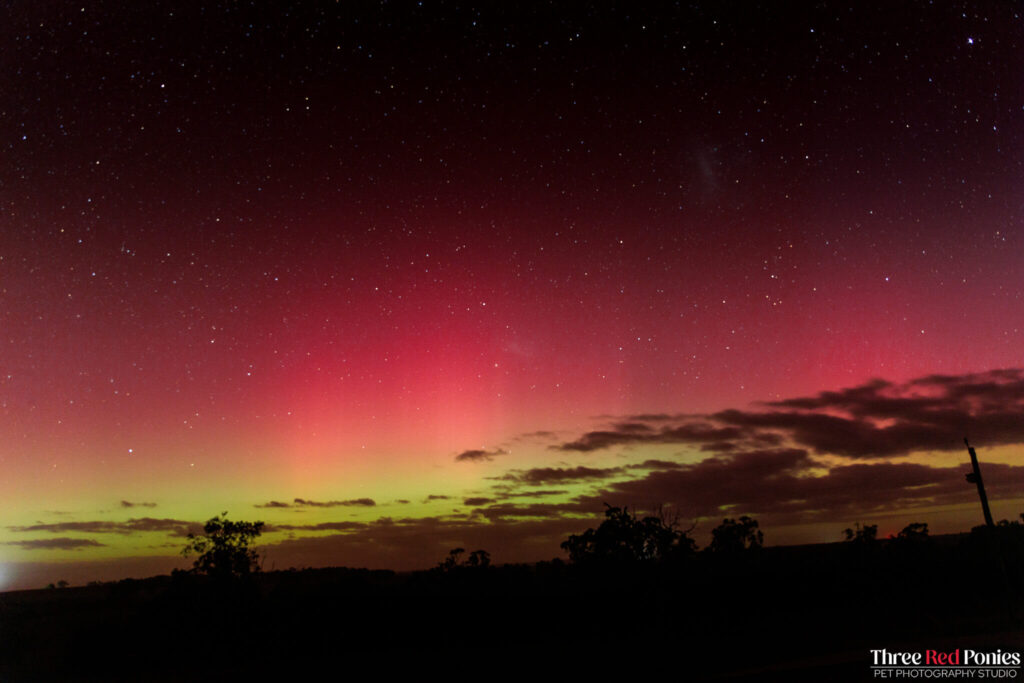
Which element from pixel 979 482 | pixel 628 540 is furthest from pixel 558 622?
pixel 979 482

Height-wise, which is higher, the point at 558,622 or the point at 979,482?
the point at 979,482

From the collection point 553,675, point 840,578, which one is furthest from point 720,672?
point 840,578

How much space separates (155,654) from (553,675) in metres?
20.6

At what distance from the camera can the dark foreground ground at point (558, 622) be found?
2855cm

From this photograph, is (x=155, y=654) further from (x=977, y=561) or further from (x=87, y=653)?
(x=977, y=561)

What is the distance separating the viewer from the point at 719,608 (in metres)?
38.1

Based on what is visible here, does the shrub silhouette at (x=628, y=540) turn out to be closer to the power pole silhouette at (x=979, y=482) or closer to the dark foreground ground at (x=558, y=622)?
the dark foreground ground at (x=558, y=622)

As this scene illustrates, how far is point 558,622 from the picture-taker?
120 ft

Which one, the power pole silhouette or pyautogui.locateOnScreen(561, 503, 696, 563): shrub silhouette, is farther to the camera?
pyautogui.locateOnScreen(561, 503, 696, 563): shrub silhouette

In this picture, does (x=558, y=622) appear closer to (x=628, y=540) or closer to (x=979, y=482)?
(x=628, y=540)

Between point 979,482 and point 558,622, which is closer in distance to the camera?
point 979,482

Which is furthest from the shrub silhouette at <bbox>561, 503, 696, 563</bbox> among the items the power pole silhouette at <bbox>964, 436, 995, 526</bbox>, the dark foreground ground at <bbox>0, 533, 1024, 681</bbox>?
the power pole silhouette at <bbox>964, 436, 995, 526</bbox>

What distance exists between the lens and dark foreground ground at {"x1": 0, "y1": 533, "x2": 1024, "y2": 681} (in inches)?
1124

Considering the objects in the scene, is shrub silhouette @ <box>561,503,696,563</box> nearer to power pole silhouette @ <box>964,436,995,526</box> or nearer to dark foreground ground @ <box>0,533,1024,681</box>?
dark foreground ground @ <box>0,533,1024,681</box>
